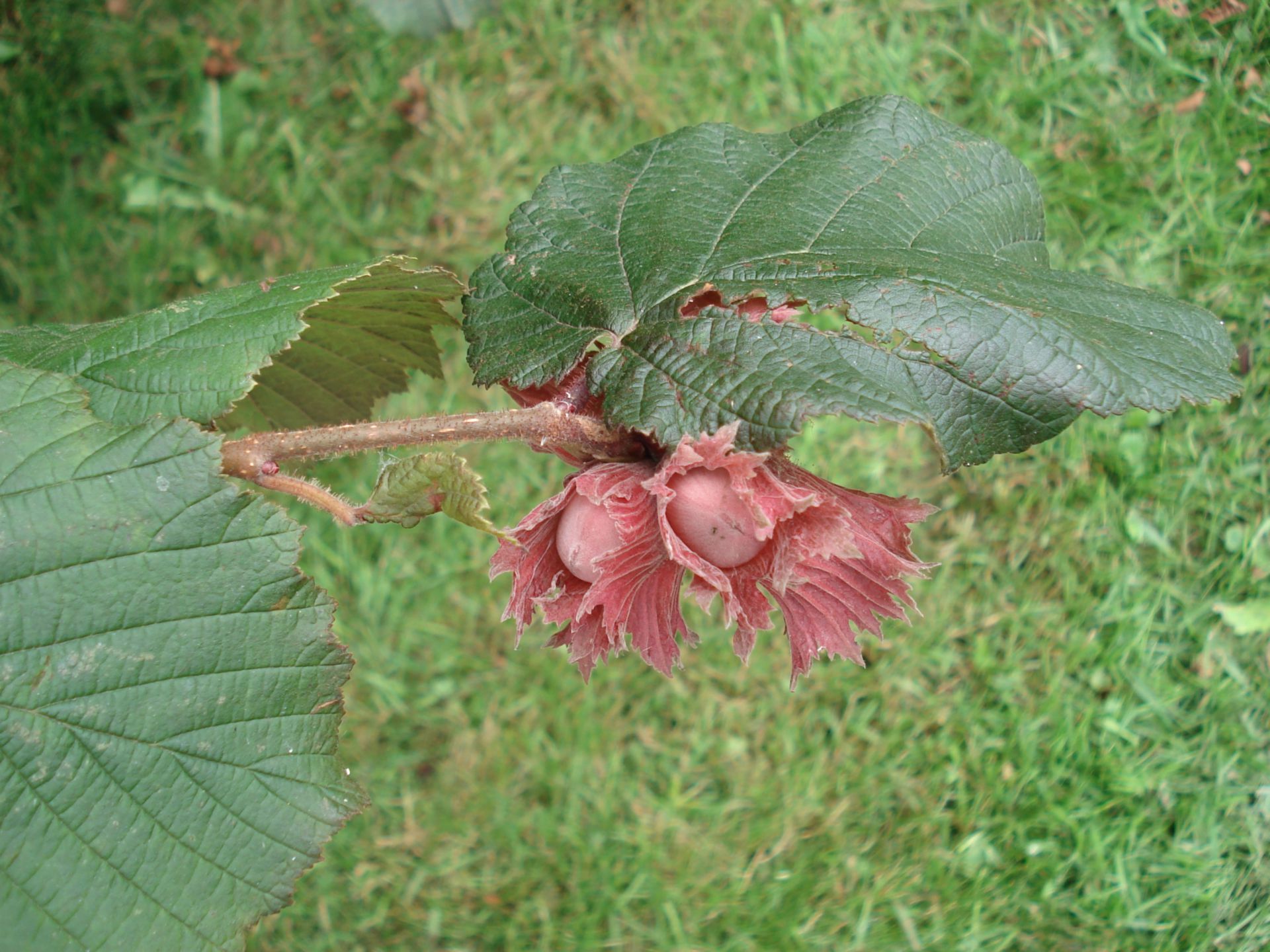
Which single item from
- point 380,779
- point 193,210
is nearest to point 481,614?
point 380,779

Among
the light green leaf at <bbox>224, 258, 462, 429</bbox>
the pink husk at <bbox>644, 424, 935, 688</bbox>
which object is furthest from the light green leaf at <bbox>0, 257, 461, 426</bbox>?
the pink husk at <bbox>644, 424, 935, 688</bbox>

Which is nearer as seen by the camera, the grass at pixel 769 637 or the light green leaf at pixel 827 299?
the light green leaf at pixel 827 299

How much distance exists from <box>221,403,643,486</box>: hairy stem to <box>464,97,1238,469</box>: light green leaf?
67 millimetres

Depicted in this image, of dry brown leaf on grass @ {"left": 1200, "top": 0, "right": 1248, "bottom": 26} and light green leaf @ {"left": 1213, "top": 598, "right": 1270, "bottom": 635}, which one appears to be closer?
light green leaf @ {"left": 1213, "top": 598, "right": 1270, "bottom": 635}

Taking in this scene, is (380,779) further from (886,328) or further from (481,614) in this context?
(886,328)

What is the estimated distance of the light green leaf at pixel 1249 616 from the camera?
327cm

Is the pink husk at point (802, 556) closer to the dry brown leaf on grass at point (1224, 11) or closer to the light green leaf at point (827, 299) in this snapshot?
the light green leaf at point (827, 299)

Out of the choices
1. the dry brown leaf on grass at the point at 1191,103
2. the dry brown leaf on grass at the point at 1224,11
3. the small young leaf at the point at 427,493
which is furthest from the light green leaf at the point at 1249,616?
the small young leaf at the point at 427,493

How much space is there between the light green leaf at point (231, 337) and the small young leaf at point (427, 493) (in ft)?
1.02

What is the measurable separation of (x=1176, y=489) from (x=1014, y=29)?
177 centimetres

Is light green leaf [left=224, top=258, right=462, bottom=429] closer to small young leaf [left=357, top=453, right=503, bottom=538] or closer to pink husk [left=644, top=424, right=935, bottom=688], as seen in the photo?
small young leaf [left=357, top=453, right=503, bottom=538]

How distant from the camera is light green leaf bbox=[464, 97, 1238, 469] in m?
1.30

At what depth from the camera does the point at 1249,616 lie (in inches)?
129

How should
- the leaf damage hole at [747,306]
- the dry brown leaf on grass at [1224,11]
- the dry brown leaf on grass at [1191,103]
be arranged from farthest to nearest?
1. the dry brown leaf on grass at [1191,103]
2. the dry brown leaf on grass at [1224,11]
3. the leaf damage hole at [747,306]
